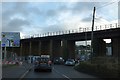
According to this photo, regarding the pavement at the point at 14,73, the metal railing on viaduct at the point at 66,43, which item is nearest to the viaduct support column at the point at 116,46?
the metal railing on viaduct at the point at 66,43

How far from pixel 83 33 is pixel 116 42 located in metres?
12.8

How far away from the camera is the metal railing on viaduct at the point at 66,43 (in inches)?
3112

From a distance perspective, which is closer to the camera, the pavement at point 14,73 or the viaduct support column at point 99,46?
the pavement at point 14,73

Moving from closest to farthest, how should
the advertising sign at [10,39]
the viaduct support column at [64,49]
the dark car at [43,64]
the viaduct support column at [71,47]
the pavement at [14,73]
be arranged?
the pavement at [14,73], the dark car at [43,64], the advertising sign at [10,39], the viaduct support column at [64,49], the viaduct support column at [71,47]

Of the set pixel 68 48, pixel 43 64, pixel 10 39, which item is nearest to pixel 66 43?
pixel 68 48

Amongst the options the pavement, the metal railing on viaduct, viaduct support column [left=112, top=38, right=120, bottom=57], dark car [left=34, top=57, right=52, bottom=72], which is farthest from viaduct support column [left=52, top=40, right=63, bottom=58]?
dark car [left=34, top=57, right=52, bottom=72]

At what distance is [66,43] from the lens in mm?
102062

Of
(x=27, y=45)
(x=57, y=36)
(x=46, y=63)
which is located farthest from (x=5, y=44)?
(x=27, y=45)

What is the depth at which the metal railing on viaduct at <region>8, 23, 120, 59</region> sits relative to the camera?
3112 inches

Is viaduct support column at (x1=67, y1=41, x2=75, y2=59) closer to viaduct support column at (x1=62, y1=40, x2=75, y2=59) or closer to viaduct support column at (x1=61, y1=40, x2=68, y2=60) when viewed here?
viaduct support column at (x1=62, y1=40, x2=75, y2=59)

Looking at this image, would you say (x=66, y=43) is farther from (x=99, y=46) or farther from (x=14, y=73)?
(x=14, y=73)

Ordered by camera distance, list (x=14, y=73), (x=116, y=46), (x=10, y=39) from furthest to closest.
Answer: (x=116, y=46)
(x=10, y=39)
(x=14, y=73)

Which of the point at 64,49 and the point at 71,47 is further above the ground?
the point at 71,47

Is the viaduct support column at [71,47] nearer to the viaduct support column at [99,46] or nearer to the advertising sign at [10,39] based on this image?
the viaduct support column at [99,46]
